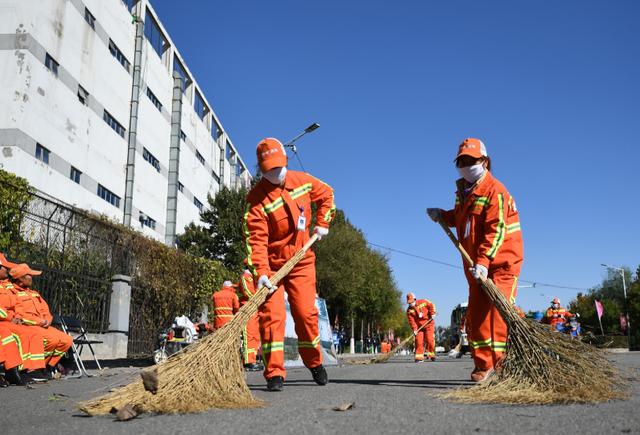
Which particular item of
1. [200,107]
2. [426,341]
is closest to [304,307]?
[426,341]

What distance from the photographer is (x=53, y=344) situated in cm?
781

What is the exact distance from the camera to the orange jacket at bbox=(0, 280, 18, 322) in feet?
23.6

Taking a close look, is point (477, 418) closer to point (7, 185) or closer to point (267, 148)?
point (267, 148)

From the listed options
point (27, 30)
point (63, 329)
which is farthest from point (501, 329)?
point (27, 30)

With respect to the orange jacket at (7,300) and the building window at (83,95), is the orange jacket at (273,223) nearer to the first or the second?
the orange jacket at (7,300)

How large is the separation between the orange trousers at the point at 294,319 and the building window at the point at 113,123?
27884 mm

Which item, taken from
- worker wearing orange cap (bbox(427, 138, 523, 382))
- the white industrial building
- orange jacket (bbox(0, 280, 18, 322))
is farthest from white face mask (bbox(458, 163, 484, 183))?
the white industrial building

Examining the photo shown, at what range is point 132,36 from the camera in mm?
34562

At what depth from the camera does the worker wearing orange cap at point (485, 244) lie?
17.5ft

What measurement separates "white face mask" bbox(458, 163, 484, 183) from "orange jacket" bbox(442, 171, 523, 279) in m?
0.06

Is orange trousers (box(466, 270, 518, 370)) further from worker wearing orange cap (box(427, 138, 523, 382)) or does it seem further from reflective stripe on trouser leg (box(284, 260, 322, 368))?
reflective stripe on trouser leg (box(284, 260, 322, 368))

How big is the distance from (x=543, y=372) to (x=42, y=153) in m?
24.7

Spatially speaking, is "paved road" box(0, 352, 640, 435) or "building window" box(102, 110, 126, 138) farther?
"building window" box(102, 110, 126, 138)

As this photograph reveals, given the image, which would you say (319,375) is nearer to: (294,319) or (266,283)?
(294,319)
